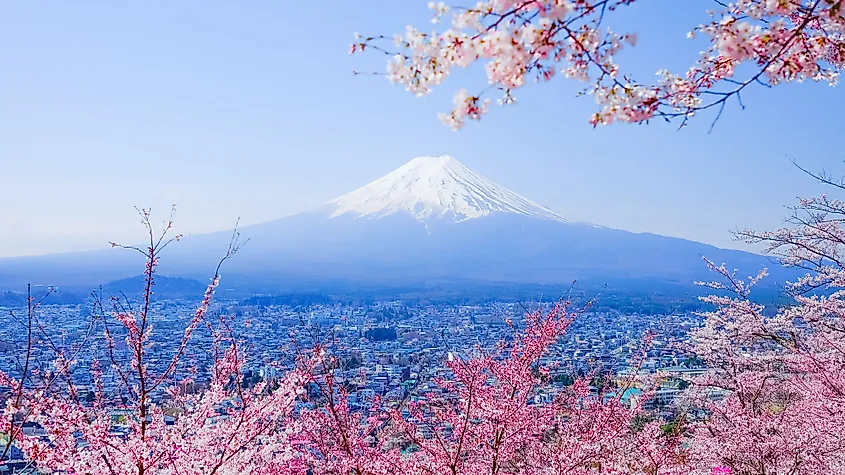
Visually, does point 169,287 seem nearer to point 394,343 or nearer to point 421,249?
point 394,343

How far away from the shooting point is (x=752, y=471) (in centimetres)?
477

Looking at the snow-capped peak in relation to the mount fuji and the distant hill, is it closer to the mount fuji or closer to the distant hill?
the mount fuji

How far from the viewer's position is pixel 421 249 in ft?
209

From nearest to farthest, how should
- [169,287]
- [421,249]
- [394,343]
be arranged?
[394,343]
[169,287]
[421,249]

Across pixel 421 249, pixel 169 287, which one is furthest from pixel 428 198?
pixel 169 287

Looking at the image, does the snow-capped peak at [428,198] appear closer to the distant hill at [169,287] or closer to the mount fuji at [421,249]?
the mount fuji at [421,249]

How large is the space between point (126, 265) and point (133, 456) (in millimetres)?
60661

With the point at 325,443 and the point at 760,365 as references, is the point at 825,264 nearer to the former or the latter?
the point at 760,365

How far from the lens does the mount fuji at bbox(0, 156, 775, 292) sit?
53.4m

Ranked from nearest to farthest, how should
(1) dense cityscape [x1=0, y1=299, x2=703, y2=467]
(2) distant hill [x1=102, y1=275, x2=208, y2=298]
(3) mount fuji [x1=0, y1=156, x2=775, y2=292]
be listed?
(1) dense cityscape [x1=0, y1=299, x2=703, y2=467] < (2) distant hill [x1=102, y1=275, x2=208, y2=298] < (3) mount fuji [x1=0, y1=156, x2=775, y2=292]

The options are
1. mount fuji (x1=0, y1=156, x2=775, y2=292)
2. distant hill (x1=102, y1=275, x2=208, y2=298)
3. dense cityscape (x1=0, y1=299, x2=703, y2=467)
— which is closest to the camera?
dense cityscape (x1=0, y1=299, x2=703, y2=467)

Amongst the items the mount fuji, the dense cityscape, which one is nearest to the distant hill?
A: the dense cityscape

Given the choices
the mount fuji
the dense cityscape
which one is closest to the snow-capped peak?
the mount fuji

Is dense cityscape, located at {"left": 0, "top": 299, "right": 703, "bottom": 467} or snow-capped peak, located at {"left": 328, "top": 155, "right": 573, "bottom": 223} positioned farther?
snow-capped peak, located at {"left": 328, "top": 155, "right": 573, "bottom": 223}
